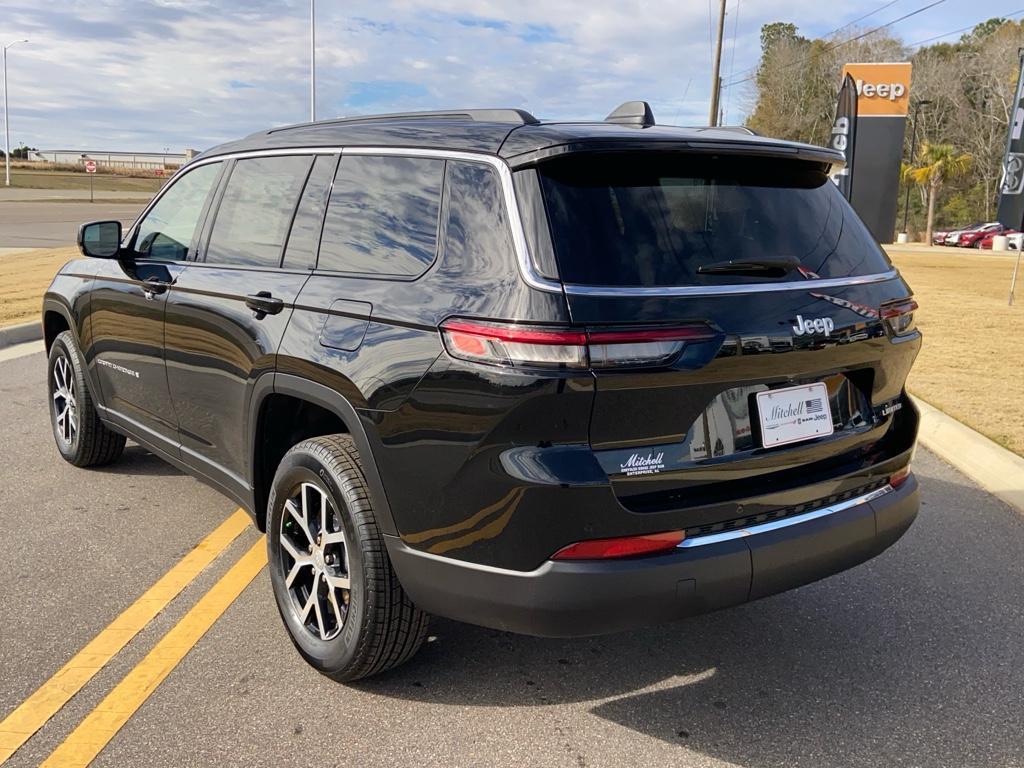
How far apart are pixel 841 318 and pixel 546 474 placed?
3.71 ft

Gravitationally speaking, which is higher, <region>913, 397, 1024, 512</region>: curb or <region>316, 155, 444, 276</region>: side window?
<region>316, 155, 444, 276</region>: side window

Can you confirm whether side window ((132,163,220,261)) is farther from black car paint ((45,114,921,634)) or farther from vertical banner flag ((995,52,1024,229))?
vertical banner flag ((995,52,1024,229))

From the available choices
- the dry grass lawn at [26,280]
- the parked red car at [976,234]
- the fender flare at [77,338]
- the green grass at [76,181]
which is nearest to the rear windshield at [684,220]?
the fender flare at [77,338]

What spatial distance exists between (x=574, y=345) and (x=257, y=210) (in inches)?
75.2

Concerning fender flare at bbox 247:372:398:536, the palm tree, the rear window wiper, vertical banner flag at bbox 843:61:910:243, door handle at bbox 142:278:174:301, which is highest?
the palm tree

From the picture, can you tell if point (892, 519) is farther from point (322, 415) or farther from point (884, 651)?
point (322, 415)

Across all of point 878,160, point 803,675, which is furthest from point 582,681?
point 878,160

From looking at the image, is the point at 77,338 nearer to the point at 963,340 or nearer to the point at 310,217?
the point at 310,217

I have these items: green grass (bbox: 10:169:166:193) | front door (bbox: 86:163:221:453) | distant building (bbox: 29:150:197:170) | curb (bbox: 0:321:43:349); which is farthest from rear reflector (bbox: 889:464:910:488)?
distant building (bbox: 29:150:197:170)

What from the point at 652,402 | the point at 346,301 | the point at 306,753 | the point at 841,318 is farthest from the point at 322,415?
the point at 841,318

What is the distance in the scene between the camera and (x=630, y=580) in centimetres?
255

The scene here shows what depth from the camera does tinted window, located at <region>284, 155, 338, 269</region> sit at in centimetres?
341

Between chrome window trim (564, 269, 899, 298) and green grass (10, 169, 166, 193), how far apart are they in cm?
5733

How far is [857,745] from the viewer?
286 cm
